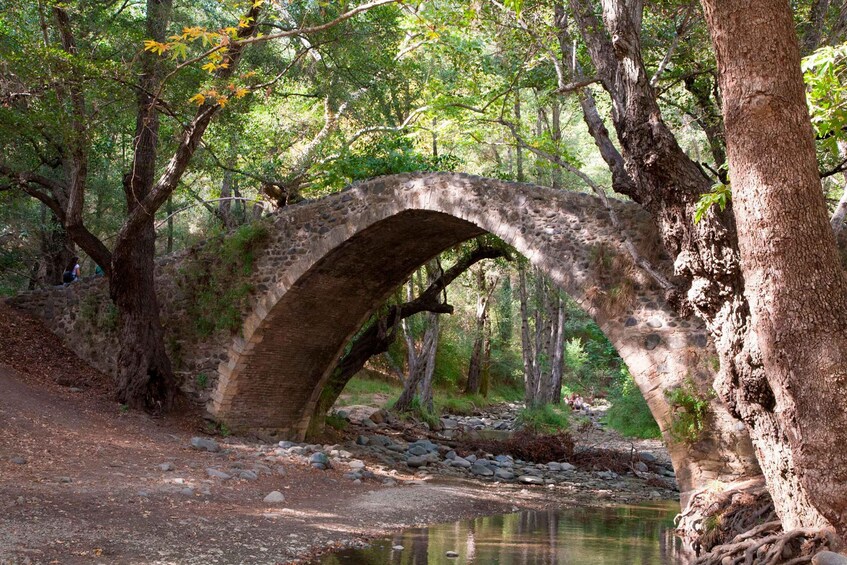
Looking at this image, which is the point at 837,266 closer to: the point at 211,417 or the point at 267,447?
the point at 267,447

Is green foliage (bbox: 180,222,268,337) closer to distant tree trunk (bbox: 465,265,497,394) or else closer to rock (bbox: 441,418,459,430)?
rock (bbox: 441,418,459,430)

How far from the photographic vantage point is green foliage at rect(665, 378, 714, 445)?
752 cm

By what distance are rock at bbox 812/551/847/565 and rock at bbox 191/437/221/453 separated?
→ 7097 mm

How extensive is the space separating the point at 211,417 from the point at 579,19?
700 cm

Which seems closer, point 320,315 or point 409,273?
point 320,315

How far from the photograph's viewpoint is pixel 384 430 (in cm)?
1495

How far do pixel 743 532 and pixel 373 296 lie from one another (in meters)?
6.91

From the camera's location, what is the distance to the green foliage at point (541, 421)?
1664cm

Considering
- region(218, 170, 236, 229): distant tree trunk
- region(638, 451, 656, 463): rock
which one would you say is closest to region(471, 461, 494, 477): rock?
region(638, 451, 656, 463): rock

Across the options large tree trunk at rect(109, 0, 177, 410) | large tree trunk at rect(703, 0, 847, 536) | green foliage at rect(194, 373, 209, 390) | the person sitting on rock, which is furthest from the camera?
the person sitting on rock

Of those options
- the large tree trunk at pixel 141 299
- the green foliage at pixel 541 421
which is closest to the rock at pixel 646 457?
the green foliage at pixel 541 421

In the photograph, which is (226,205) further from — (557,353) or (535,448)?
(557,353)

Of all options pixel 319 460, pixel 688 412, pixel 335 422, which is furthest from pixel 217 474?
pixel 335 422

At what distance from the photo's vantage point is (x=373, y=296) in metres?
12.1
